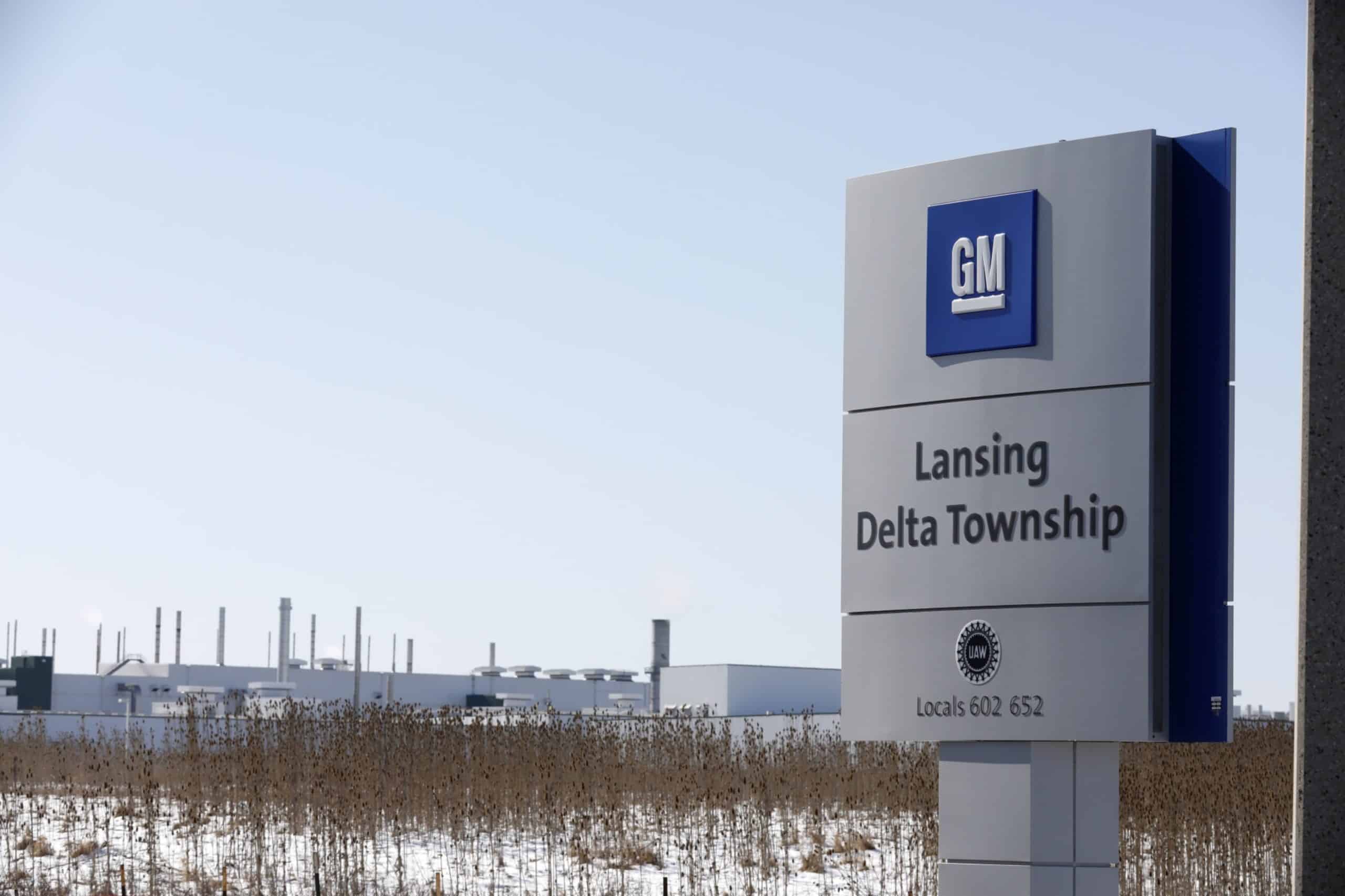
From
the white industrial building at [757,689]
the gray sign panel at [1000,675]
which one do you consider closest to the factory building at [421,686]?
the white industrial building at [757,689]

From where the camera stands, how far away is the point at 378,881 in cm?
1418

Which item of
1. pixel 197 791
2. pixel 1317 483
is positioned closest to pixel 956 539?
pixel 1317 483

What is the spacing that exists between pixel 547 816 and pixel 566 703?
50.6 metres

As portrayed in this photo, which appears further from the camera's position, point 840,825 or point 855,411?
point 840,825

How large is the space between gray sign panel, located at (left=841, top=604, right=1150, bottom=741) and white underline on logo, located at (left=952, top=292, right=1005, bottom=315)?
1.50 meters

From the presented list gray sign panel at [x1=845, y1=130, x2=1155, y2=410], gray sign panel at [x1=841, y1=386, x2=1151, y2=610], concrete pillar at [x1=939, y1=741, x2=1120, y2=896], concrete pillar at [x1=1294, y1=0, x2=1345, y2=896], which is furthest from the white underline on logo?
concrete pillar at [x1=1294, y1=0, x2=1345, y2=896]

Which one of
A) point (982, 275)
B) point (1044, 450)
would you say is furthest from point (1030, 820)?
point (982, 275)

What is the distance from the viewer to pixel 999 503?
7488 millimetres

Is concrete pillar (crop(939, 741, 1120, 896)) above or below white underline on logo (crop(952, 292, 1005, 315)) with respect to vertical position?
below

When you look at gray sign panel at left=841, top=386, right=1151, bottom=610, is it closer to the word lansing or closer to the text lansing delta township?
the text lansing delta township

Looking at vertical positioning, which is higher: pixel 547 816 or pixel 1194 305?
pixel 1194 305

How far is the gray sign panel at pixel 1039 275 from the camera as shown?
7.23m

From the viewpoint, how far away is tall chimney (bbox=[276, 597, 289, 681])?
207ft

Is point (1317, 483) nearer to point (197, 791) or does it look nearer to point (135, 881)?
point (135, 881)
